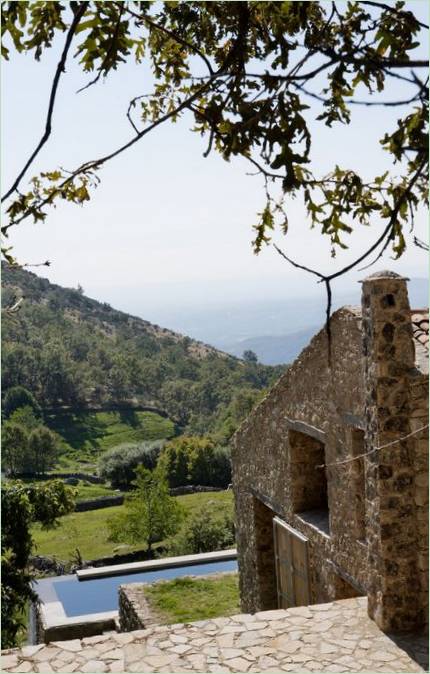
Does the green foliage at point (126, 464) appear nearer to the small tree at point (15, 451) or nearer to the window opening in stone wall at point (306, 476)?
the small tree at point (15, 451)

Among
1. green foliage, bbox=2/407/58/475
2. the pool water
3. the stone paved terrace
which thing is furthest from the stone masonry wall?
green foliage, bbox=2/407/58/475

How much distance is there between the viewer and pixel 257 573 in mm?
11594

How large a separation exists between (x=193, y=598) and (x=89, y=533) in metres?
26.4

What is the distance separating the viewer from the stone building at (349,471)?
23.1ft

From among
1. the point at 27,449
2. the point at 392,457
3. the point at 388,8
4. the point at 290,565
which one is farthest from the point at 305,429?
the point at 27,449

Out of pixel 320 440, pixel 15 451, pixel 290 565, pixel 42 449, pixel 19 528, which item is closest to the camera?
pixel 320 440

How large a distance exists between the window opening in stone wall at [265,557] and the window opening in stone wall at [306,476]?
1.55 meters

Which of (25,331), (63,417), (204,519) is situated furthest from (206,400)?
(204,519)

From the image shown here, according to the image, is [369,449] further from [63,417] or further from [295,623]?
[63,417]

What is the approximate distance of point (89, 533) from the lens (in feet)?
125

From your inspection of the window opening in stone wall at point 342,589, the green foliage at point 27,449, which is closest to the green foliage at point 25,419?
the green foliage at point 27,449

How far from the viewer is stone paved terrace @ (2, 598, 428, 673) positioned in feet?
20.9

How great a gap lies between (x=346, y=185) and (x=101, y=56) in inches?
41.2

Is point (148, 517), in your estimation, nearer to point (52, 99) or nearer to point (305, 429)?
point (305, 429)
